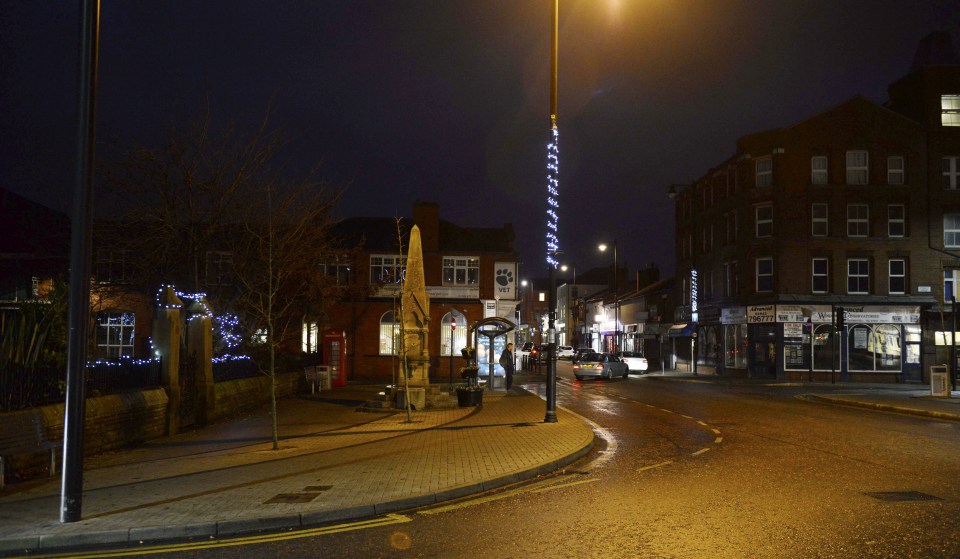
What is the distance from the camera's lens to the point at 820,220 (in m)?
42.3

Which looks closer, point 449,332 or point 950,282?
point 950,282

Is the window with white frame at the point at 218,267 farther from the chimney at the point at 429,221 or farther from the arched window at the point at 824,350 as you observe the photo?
the arched window at the point at 824,350

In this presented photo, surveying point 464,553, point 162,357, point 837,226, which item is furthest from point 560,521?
point 837,226

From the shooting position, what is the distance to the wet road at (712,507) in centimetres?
724

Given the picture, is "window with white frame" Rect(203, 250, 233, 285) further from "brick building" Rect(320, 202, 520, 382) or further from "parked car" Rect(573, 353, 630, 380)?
"parked car" Rect(573, 353, 630, 380)

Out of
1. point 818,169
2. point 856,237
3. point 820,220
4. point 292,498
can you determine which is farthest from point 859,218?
point 292,498

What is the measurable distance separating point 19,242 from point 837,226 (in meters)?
41.7

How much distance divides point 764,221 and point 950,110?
11486 mm

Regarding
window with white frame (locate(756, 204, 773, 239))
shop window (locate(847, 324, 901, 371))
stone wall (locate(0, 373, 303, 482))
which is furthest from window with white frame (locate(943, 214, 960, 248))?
stone wall (locate(0, 373, 303, 482))

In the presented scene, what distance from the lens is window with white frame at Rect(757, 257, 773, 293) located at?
42.6m

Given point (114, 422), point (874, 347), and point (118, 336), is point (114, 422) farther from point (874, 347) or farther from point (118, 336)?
point (874, 347)

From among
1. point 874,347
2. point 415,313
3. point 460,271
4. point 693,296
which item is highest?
point 460,271

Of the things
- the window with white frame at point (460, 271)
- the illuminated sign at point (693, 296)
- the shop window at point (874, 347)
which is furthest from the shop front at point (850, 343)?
the window with white frame at point (460, 271)

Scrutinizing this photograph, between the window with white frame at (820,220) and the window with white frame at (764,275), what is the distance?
289 cm
